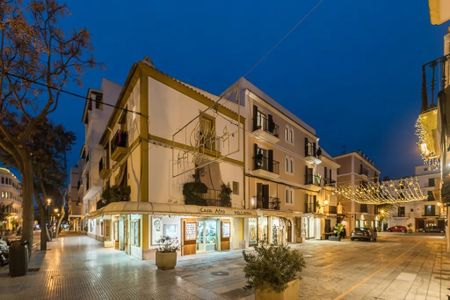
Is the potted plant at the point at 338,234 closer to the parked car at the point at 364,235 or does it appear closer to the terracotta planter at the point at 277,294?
the parked car at the point at 364,235

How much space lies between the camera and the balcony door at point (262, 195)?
23.7 metres

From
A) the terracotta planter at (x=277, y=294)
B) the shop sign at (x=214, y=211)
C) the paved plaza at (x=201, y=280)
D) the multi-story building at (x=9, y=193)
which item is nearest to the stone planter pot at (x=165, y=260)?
the paved plaza at (x=201, y=280)

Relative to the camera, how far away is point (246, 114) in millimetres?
23344

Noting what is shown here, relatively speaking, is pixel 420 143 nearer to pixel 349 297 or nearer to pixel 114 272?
pixel 349 297

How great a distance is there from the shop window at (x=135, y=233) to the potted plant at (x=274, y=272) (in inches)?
416

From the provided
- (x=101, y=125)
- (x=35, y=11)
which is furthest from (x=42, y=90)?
(x=101, y=125)

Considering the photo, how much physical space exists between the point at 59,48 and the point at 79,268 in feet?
31.5

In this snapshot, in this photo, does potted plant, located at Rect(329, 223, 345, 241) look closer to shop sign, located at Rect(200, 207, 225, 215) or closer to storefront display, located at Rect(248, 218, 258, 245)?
storefront display, located at Rect(248, 218, 258, 245)

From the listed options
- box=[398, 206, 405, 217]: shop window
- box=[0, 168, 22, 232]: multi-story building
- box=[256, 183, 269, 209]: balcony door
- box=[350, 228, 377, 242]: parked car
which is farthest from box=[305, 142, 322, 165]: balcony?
box=[0, 168, 22, 232]: multi-story building

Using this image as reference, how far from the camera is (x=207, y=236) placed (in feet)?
63.0

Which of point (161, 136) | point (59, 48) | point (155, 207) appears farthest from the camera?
point (161, 136)

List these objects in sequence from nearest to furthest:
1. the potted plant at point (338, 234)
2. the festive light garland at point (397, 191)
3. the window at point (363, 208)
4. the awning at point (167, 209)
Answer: the awning at point (167, 209) < the festive light garland at point (397, 191) < the potted plant at point (338, 234) < the window at point (363, 208)

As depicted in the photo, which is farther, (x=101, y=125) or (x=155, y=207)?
(x=101, y=125)

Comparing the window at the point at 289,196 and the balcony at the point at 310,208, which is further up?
the window at the point at 289,196
